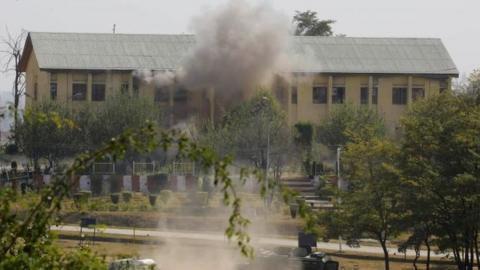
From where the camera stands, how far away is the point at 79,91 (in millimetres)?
Result: 80500

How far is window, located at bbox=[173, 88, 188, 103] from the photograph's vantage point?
75.9 m

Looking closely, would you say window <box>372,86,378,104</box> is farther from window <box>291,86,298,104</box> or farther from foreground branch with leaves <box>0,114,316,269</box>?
foreground branch with leaves <box>0,114,316,269</box>

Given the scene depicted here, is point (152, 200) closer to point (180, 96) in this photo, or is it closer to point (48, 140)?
point (48, 140)

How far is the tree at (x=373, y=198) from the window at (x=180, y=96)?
3361 cm

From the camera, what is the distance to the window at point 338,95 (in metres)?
82.8

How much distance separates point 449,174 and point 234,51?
34.2 metres

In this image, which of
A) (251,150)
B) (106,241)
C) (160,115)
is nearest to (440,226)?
(106,241)

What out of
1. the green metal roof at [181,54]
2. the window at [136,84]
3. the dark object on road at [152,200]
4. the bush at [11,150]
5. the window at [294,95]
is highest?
the green metal roof at [181,54]

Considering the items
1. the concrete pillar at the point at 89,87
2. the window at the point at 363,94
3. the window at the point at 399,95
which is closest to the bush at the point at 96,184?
the concrete pillar at the point at 89,87

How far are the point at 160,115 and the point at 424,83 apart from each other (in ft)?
65.0

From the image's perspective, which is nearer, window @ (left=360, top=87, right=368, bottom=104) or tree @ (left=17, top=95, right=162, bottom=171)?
tree @ (left=17, top=95, right=162, bottom=171)

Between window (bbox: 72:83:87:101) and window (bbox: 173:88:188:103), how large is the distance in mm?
6957

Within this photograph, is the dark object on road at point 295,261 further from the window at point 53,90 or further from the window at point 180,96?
the window at point 53,90

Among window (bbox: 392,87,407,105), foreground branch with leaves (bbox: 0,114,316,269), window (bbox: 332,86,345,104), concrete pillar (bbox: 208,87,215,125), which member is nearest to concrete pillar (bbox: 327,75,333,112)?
window (bbox: 332,86,345,104)
